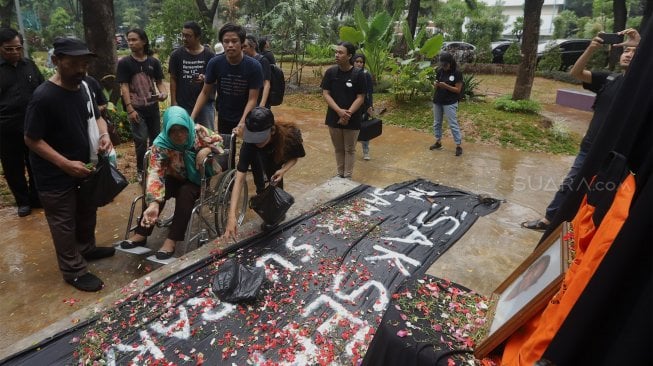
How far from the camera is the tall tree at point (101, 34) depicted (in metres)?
6.35

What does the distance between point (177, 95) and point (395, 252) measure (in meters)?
3.04

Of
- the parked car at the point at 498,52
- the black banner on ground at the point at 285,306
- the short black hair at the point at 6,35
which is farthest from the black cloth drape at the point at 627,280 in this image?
the parked car at the point at 498,52

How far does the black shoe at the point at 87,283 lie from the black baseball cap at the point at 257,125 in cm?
147

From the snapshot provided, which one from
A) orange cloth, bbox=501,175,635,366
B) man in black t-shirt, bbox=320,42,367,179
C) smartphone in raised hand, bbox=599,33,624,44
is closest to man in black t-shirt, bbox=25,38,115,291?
man in black t-shirt, bbox=320,42,367,179

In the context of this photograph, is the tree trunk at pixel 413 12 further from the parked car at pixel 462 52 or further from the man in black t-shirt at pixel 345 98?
the man in black t-shirt at pixel 345 98

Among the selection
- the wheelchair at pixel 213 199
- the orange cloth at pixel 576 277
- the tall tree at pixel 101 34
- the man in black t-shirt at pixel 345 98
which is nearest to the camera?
the orange cloth at pixel 576 277

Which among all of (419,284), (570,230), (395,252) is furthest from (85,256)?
(570,230)

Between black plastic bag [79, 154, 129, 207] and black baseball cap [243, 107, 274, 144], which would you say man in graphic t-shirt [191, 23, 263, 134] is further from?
black plastic bag [79, 154, 129, 207]

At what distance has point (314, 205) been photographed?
12.9 ft

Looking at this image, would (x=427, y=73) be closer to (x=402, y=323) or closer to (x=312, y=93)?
(x=312, y=93)

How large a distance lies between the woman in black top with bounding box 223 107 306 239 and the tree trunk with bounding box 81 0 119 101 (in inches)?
184

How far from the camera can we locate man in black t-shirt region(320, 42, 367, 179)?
4.62 metres

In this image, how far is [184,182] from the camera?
129 inches

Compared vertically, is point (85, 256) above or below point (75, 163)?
below
